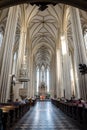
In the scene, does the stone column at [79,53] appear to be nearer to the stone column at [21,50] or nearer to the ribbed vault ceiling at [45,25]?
the stone column at [21,50]

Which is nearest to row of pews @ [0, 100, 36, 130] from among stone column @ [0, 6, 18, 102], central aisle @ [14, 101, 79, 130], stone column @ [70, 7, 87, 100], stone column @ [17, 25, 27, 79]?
central aisle @ [14, 101, 79, 130]

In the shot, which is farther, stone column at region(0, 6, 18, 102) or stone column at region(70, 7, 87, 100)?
stone column at region(70, 7, 87, 100)

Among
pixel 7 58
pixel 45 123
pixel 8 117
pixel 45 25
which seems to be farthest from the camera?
pixel 45 25

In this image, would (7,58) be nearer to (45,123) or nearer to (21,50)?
(45,123)

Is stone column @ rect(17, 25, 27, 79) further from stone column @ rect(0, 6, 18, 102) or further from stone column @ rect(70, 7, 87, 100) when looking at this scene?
stone column @ rect(70, 7, 87, 100)

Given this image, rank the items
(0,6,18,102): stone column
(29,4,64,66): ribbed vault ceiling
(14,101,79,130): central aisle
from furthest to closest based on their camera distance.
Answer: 1. (29,4,64,66): ribbed vault ceiling
2. (0,6,18,102): stone column
3. (14,101,79,130): central aisle

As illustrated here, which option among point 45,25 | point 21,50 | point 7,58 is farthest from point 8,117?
point 45,25

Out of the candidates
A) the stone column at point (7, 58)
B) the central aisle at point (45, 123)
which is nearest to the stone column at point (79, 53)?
the central aisle at point (45, 123)

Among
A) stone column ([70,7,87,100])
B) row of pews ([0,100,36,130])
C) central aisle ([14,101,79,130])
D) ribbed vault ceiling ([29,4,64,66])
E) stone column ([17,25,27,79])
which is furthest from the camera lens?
ribbed vault ceiling ([29,4,64,66])

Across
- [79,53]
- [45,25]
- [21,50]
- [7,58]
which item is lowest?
[7,58]

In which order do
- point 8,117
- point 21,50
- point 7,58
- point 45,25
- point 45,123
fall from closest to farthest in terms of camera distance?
point 8,117, point 45,123, point 7,58, point 21,50, point 45,25

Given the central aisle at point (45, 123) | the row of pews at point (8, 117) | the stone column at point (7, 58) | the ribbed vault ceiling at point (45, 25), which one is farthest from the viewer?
the ribbed vault ceiling at point (45, 25)

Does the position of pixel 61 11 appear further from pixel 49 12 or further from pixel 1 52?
pixel 1 52

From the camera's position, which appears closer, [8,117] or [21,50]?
[8,117]
